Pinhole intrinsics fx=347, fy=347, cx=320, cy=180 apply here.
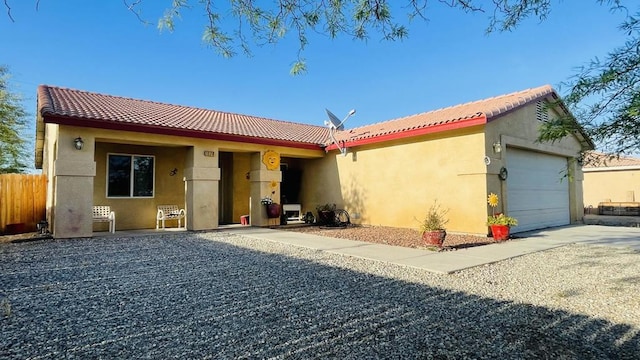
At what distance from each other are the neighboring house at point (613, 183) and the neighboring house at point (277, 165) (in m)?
8.31

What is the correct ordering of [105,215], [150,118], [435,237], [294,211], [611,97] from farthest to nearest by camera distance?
[294,211], [150,118], [105,215], [435,237], [611,97]

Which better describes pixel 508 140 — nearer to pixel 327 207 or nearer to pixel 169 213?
pixel 327 207

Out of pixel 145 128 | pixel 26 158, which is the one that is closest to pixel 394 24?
pixel 145 128

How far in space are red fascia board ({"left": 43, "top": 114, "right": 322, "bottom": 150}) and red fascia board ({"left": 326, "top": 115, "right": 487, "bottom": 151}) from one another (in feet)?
6.57

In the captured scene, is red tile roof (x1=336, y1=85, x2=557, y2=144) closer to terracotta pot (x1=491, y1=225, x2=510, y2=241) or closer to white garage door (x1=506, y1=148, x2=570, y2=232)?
white garage door (x1=506, y1=148, x2=570, y2=232)

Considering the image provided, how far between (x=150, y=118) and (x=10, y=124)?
14.7 m

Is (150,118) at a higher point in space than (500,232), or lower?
higher

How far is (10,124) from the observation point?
19.6 m

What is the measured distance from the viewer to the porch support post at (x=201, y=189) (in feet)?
37.0

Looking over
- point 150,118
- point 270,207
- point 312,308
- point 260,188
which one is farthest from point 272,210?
point 312,308

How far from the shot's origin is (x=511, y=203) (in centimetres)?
1098

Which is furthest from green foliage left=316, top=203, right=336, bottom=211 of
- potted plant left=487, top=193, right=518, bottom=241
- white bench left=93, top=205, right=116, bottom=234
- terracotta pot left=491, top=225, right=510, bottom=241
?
white bench left=93, top=205, right=116, bottom=234

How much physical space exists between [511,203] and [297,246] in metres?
7.19

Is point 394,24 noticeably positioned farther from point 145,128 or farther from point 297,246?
point 145,128
